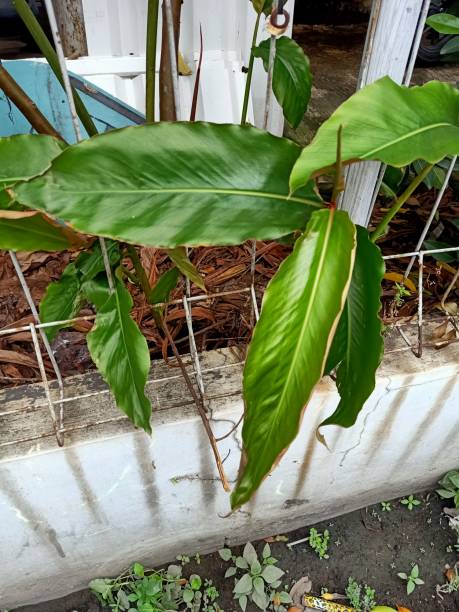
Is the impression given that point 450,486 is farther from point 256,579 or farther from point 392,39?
point 392,39

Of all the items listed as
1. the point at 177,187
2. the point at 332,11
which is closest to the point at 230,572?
the point at 177,187

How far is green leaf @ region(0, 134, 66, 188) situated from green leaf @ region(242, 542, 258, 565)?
98 cm

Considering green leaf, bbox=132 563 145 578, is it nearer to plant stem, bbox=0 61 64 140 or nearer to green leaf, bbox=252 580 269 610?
green leaf, bbox=252 580 269 610

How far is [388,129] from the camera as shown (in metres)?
0.61

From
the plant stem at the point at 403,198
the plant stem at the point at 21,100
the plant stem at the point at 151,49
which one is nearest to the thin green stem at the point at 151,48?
the plant stem at the point at 151,49

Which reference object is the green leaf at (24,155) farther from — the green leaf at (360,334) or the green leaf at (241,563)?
the green leaf at (241,563)

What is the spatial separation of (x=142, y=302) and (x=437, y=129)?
735 millimetres

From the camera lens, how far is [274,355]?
595 millimetres

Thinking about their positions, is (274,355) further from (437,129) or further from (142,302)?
(142,302)

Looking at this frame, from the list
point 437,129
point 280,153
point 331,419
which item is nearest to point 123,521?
point 331,419

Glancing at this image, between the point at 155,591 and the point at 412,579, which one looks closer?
the point at 155,591

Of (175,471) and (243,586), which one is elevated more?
(175,471)

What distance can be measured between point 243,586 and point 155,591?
0.19m

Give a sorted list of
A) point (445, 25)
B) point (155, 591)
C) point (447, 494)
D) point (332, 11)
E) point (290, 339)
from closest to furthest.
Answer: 1. point (290, 339)
2. point (445, 25)
3. point (155, 591)
4. point (447, 494)
5. point (332, 11)
